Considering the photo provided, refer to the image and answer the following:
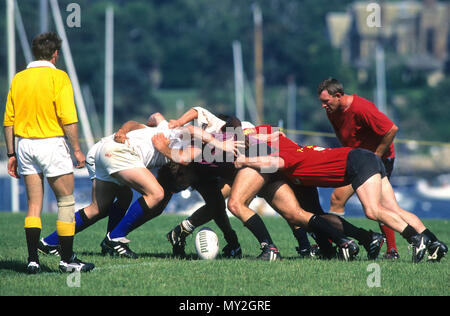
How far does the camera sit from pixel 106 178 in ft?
28.2

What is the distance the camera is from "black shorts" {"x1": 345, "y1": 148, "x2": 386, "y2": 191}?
7.94 m

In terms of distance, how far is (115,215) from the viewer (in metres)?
9.08

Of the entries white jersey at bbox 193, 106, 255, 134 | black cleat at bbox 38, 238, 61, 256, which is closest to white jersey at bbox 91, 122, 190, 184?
white jersey at bbox 193, 106, 255, 134

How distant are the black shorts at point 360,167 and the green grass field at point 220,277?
31.5 inches

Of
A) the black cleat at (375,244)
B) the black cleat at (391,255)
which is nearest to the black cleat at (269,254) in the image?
the black cleat at (375,244)

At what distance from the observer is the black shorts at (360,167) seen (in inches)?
313

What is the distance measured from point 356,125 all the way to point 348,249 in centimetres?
154

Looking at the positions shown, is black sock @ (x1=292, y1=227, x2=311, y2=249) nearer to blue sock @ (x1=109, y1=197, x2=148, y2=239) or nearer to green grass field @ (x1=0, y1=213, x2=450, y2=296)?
green grass field @ (x1=0, y1=213, x2=450, y2=296)

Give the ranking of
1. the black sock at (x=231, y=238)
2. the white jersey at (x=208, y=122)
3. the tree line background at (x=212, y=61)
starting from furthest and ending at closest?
the tree line background at (x=212, y=61) < the black sock at (x=231, y=238) < the white jersey at (x=208, y=122)

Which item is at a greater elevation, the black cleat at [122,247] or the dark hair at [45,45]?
the dark hair at [45,45]

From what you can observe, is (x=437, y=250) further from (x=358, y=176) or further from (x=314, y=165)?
(x=314, y=165)

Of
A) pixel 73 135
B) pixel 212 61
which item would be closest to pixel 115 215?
pixel 73 135

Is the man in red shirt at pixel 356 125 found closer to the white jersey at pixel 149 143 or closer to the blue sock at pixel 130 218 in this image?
the white jersey at pixel 149 143

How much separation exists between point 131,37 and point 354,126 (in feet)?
256
